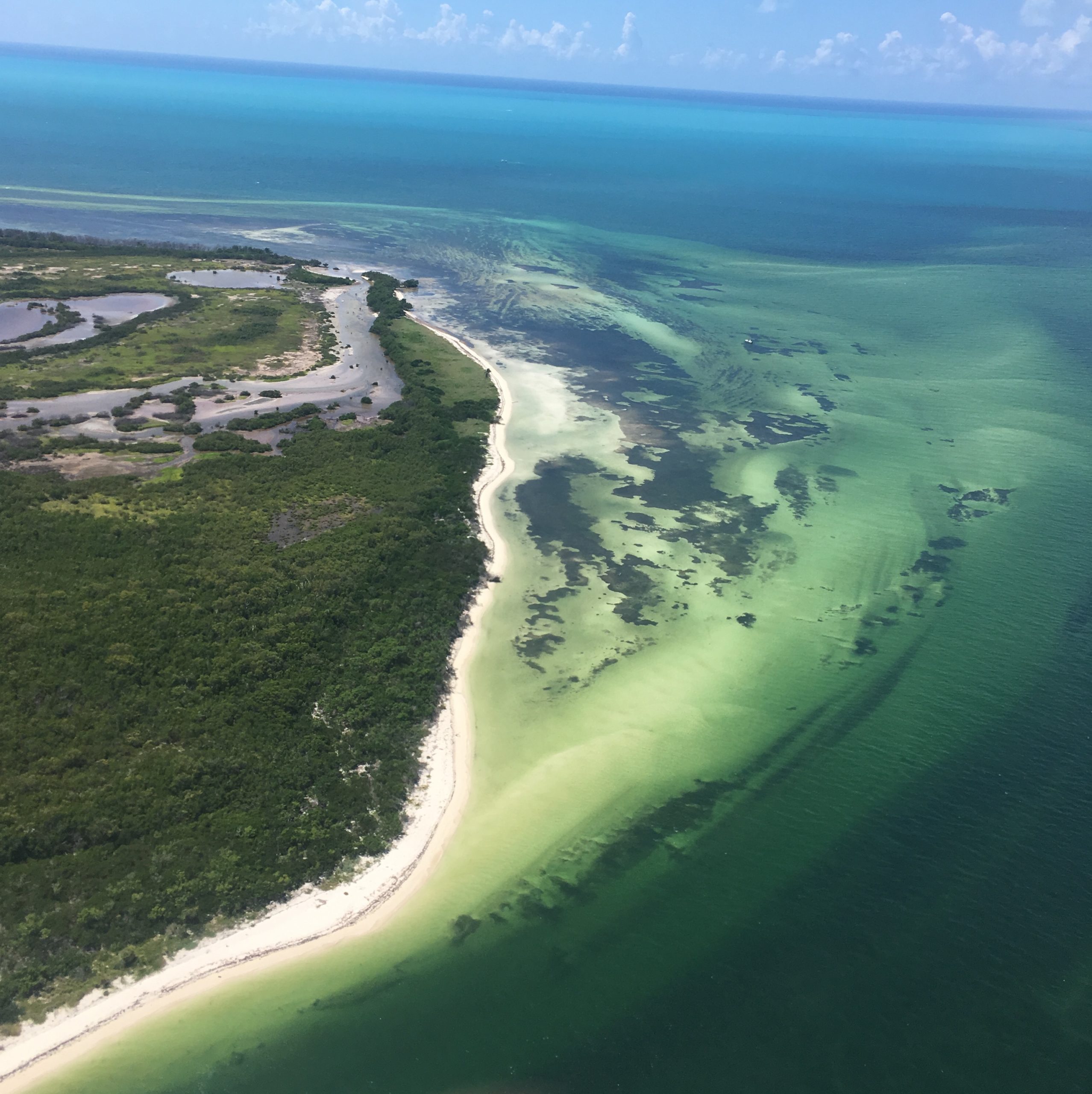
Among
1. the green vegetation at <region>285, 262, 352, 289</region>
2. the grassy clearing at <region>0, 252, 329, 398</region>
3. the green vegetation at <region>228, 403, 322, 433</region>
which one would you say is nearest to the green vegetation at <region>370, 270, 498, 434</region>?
the green vegetation at <region>228, 403, 322, 433</region>

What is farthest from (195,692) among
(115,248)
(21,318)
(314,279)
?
(115,248)

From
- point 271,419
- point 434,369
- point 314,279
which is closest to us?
point 271,419

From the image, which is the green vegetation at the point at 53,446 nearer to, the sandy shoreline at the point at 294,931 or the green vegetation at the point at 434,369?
the green vegetation at the point at 434,369

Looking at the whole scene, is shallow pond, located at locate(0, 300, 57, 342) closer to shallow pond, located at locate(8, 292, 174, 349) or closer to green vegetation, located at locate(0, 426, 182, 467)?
shallow pond, located at locate(8, 292, 174, 349)

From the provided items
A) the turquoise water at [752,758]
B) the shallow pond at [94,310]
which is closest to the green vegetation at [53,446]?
the shallow pond at [94,310]

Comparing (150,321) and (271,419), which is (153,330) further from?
(271,419)
